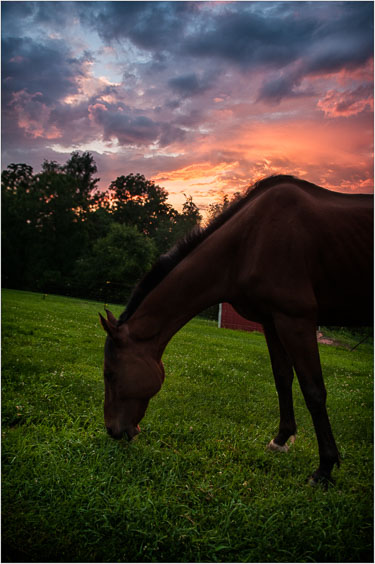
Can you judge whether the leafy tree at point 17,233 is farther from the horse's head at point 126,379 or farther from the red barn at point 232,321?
the horse's head at point 126,379

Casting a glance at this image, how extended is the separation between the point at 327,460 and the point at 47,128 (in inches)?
304

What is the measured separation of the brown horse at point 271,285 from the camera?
2.73 m

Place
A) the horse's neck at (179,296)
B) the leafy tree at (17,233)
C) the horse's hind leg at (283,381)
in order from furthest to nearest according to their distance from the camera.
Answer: the leafy tree at (17,233) < the horse's hind leg at (283,381) < the horse's neck at (179,296)

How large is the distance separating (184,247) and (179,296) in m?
0.52

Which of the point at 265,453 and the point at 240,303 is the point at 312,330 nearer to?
the point at 240,303

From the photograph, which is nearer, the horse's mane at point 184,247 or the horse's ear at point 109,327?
the horse's ear at point 109,327

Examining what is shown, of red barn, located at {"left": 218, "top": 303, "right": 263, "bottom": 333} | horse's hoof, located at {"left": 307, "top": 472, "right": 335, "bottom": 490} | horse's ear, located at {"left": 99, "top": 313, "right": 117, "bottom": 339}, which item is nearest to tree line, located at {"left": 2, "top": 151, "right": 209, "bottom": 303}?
red barn, located at {"left": 218, "top": 303, "right": 263, "bottom": 333}

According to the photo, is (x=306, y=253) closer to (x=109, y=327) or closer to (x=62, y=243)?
(x=109, y=327)

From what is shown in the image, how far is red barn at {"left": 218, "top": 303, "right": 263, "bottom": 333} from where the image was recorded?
1890 cm

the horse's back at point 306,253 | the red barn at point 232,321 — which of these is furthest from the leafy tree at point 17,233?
the horse's back at point 306,253

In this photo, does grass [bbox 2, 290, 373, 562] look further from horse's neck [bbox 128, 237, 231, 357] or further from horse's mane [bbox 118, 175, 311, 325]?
horse's mane [bbox 118, 175, 311, 325]

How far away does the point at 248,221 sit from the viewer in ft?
9.74

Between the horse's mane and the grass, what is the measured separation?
140 cm

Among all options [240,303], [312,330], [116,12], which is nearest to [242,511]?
[312,330]
